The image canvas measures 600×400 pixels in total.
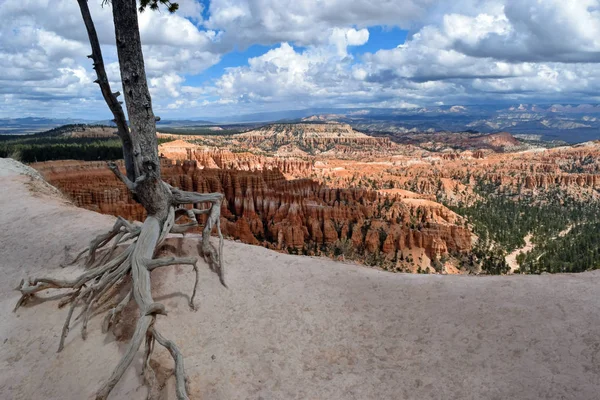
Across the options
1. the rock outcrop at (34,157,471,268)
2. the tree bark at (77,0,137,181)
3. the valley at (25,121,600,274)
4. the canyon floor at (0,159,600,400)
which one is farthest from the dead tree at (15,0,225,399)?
the rock outcrop at (34,157,471,268)

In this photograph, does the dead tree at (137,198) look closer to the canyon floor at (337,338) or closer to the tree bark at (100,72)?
the tree bark at (100,72)

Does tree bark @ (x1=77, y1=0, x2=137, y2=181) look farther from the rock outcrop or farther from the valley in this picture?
the rock outcrop

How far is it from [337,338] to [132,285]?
340 cm

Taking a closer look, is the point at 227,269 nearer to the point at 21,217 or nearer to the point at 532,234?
the point at 21,217

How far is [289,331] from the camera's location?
19.9 ft

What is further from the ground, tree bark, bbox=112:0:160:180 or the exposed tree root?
tree bark, bbox=112:0:160:180

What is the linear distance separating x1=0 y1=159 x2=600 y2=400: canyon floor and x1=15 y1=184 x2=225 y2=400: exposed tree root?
0.24m

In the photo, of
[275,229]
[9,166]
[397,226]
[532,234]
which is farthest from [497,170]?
[9,166]

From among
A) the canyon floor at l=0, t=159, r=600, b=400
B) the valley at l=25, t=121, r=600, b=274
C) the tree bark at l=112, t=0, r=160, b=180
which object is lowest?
the valley at l=25, t=121, r=600, b=274

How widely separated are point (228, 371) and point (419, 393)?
2.53 m

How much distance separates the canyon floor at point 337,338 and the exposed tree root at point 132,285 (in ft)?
0.78

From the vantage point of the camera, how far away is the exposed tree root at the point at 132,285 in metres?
4.89

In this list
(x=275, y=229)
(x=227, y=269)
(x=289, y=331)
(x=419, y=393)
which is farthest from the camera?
(x=275, y=229)

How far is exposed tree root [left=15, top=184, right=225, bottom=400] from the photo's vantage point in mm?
4887
